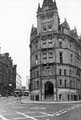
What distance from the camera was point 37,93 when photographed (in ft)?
220

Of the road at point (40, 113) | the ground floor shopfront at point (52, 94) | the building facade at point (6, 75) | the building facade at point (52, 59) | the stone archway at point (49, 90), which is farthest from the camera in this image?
Result: the building facade at point (6, 75)

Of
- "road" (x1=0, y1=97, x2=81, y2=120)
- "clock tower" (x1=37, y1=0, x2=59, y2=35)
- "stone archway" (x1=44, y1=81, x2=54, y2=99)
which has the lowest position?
"road" (x1=0, y1=97, x2=81, y2=120)

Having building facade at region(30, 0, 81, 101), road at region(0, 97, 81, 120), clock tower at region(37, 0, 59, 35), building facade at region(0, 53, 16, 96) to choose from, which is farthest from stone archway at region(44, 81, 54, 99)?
building facade at region(0, 53, 16, 96)

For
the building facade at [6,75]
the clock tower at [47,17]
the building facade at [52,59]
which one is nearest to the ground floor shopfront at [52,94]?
the building facade at [52,59]

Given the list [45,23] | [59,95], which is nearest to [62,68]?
[59,95]

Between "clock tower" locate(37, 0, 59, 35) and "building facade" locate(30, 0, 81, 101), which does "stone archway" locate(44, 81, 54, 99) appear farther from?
"clock tower" locate(37, 0, 59, 35)

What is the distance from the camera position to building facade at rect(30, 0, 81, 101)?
6556cm

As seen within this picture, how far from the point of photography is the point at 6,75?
119m

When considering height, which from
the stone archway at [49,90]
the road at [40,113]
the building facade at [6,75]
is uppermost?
the building facade at [6,75]

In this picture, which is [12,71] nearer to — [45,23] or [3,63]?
[3,63]

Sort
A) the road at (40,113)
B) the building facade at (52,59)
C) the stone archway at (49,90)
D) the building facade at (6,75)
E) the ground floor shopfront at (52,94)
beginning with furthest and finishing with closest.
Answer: the building facade at (6,75), the stone archway at (49,90), the building facade at (52,59), the ground floor shopfront at (52,94), the road at (40,113)

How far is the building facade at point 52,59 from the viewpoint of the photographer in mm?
65562

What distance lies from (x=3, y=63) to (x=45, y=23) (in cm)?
5060

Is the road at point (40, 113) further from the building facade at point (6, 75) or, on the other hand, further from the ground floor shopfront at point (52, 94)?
the building facade at point (6, 75)
